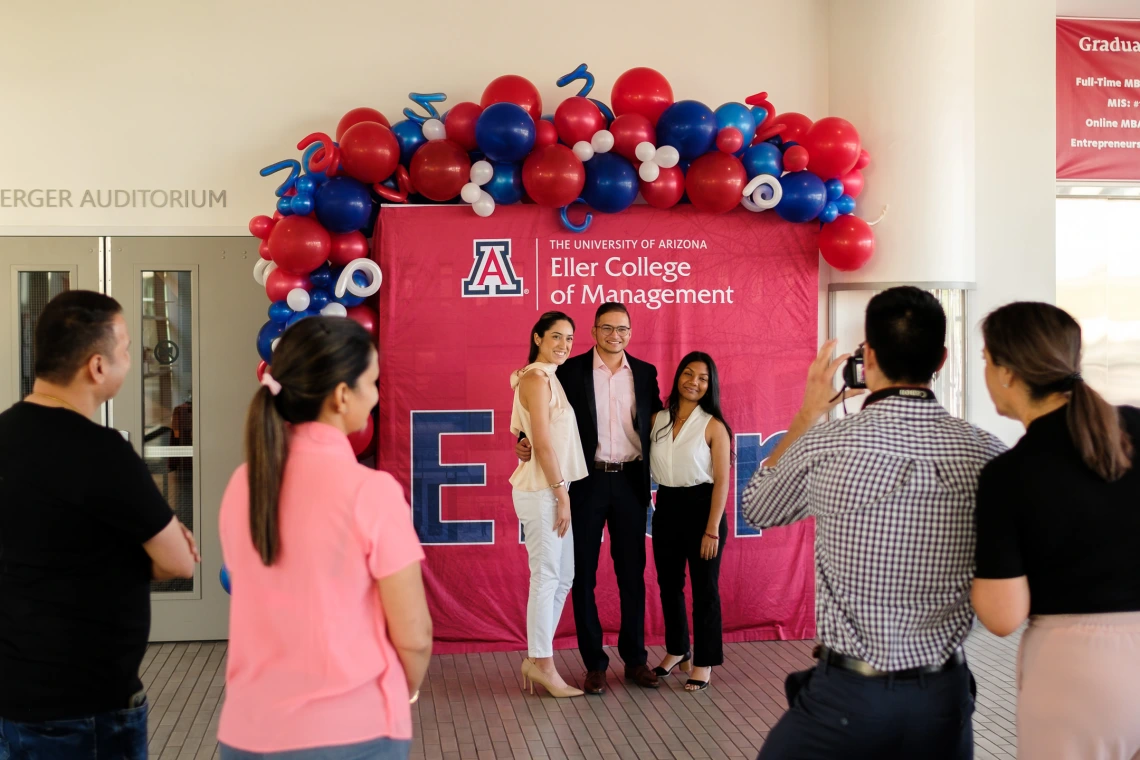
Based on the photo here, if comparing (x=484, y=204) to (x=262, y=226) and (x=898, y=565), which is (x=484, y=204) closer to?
(x=262, y=226)

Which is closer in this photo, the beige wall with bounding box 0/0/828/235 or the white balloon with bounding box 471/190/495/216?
the white balloon with bounding box 471/190/495/216

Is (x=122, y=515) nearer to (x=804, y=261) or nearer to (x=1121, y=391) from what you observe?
(x=804, y=261)

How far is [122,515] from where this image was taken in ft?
6.56

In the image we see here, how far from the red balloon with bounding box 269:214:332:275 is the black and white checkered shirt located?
10.7ft

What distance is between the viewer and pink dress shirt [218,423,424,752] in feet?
5.29

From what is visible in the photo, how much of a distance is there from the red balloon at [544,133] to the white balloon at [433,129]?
18.2 inches

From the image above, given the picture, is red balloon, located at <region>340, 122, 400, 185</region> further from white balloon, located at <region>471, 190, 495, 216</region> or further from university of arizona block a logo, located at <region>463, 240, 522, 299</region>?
university of arizona block a logo, located at <region>463, 240, 522, 299</region>

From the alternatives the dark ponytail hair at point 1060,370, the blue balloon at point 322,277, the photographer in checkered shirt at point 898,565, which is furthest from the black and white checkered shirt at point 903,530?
the blue balloon at point 322,277

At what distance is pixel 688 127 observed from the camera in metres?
4.82

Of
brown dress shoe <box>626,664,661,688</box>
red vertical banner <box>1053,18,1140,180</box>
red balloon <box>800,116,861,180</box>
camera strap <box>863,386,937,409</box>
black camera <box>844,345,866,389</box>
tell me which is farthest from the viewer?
red vertical banner <box>1053,18,1140,180</box>

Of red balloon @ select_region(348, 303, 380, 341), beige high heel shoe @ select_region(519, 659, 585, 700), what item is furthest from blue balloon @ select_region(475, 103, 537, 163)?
beige high heel shoe @ select_region(519, 659, 585, 700)

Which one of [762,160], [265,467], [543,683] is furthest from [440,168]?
[265,467]

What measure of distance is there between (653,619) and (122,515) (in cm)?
368

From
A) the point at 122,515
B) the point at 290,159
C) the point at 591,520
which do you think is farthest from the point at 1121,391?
the point at 122,515
